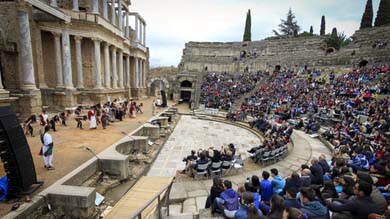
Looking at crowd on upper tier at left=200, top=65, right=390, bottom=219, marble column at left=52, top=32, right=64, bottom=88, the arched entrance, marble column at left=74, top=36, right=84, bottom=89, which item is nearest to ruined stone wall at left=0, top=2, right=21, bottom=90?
marble column at left=52, top=32, right=64, bottom=88

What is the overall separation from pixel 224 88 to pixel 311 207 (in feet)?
91.5

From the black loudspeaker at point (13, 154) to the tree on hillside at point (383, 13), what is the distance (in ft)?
138

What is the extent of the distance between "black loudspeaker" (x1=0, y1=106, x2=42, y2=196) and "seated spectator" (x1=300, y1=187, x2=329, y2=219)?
6.41 meters

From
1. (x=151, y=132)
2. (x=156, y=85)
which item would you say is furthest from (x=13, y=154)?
(x=156, y=85)

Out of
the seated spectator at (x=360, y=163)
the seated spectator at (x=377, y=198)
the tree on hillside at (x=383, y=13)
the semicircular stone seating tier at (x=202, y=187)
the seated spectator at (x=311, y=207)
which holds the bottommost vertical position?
the semicircular stone seating tier at (x=202, y=187)

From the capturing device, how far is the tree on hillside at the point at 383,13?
30109 mm

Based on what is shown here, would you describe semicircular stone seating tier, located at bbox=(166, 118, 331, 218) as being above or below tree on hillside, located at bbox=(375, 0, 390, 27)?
below

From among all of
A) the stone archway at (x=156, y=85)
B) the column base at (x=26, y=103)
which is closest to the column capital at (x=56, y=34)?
the column base at (x=26, y=103)

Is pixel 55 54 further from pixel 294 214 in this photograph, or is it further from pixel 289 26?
pixel 289 26

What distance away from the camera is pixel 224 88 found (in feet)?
102

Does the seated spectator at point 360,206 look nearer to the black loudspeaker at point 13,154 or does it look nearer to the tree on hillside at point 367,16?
the black loudspeaker at point 13,154

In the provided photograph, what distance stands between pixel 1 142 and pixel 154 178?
475cm

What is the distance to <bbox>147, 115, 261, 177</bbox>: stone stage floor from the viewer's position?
10156 mm

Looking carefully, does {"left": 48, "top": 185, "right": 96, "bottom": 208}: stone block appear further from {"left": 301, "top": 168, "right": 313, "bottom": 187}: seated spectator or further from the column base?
the column base
